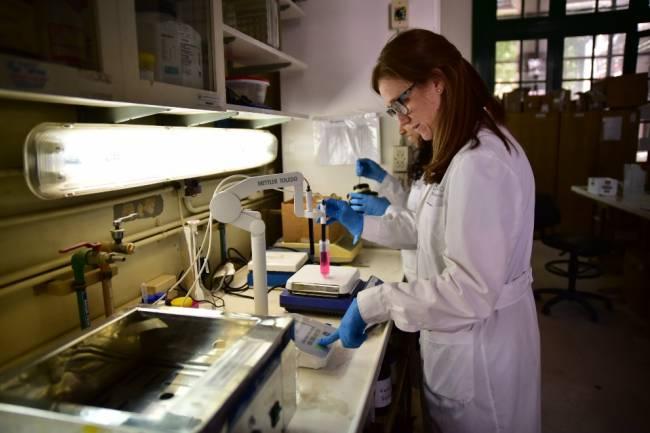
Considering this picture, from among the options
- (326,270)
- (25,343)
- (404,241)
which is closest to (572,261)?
(404,241)

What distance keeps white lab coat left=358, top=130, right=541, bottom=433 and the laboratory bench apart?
0.40 ft

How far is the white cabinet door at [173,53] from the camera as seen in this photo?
3.35ft

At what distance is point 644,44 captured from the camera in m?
5.52

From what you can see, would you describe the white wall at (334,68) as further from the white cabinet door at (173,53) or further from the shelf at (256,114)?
the white cabinet door at (173,53)

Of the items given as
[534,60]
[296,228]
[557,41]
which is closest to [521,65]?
[534,60]

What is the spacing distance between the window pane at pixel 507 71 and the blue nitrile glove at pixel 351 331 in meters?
5.69

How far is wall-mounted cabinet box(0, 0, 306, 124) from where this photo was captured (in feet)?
2.57

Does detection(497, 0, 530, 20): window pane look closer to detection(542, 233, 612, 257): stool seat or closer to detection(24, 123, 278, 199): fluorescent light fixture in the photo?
detection(542, 233, 612, 257): stool seat

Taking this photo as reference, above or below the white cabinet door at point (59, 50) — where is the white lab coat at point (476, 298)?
below

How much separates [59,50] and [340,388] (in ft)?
3.07

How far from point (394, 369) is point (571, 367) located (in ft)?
5.47

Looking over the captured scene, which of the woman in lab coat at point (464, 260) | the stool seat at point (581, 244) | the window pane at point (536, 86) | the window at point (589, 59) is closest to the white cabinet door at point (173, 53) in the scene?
the woman in lab coat at point (464, 260)

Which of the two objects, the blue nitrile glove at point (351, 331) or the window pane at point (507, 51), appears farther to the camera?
the window pane at point (507, 51)

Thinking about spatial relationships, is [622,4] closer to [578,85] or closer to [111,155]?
[578,85]
